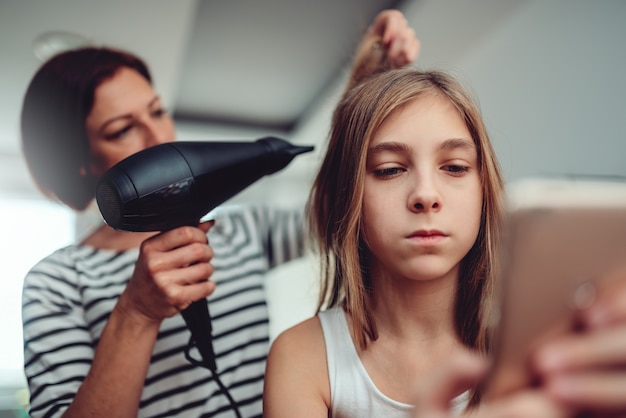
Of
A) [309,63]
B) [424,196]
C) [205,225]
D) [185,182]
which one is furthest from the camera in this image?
[309,63]

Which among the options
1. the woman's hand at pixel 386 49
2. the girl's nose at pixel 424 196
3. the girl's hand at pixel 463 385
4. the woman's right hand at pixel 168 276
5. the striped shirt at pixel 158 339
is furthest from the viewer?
the woman's hand at pixel 386 49

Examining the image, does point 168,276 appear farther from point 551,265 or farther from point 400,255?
point 551,265

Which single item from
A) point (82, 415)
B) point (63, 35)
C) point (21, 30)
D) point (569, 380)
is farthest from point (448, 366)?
point (21, 30)

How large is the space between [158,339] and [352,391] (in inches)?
16.3

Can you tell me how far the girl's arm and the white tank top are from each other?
1 cm

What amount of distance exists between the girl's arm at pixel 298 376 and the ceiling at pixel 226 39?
1.32m

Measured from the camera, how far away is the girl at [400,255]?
2.19 feet

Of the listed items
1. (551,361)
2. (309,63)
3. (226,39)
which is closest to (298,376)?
(551,361)

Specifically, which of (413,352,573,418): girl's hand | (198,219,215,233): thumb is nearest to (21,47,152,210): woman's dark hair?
(198,219,215,233): thumb

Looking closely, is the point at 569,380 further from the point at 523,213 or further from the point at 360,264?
the point at 360,264

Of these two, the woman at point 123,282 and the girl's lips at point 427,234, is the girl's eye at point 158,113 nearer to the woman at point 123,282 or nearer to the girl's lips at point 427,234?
the woman at point 123,282

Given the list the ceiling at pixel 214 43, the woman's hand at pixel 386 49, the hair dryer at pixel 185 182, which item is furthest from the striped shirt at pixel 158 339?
the ceiling at pixel 214 43

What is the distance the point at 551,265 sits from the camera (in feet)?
1.16

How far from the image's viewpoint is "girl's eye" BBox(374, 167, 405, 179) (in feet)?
2.30
